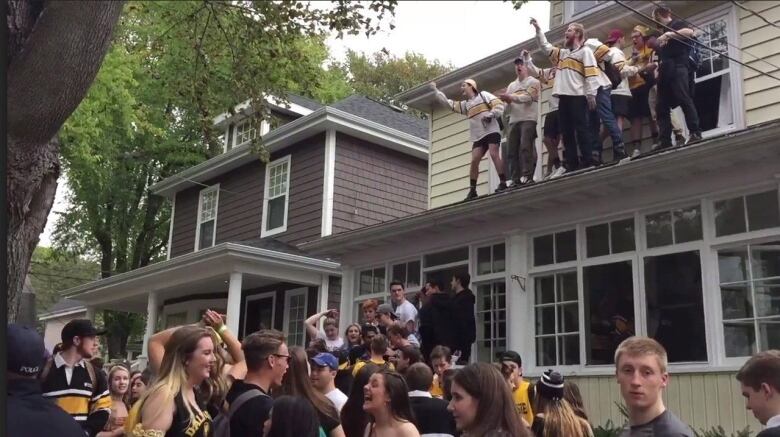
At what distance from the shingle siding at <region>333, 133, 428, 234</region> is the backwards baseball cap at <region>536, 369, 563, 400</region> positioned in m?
10.9

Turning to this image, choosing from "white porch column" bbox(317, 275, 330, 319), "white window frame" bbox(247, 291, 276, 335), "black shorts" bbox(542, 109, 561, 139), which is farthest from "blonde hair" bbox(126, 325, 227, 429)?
"white window frame" bbox(247, 291, 276, 335)

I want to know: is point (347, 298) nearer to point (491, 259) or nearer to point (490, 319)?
point (490, 319)

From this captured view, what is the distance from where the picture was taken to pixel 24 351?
2564 millimetres

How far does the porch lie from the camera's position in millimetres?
13703

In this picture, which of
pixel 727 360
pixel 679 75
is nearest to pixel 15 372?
pixel 727 360

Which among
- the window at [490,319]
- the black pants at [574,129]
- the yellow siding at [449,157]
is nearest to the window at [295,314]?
the yellow siding at [449,157]

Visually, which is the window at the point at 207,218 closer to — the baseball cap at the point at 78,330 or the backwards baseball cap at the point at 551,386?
the baseball cap at the point at 78,330

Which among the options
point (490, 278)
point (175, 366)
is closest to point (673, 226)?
point (490, 278)

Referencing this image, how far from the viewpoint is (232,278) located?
44.8 feet

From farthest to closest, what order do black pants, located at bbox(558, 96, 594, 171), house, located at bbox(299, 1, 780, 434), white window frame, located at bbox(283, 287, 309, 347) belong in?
white window frame, located at bbox(283, 287, 309, 347)
black pants, located at bbox(558, 96, 594, 171)
house, located at bbox(299, 1, 780, 434)

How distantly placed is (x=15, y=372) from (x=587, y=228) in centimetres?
726

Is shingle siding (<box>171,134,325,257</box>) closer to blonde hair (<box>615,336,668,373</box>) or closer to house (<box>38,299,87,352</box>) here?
blonde hair (<box>615,336,668,373</box>)

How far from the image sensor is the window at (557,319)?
8.73m

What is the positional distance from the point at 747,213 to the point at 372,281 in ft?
19.9
